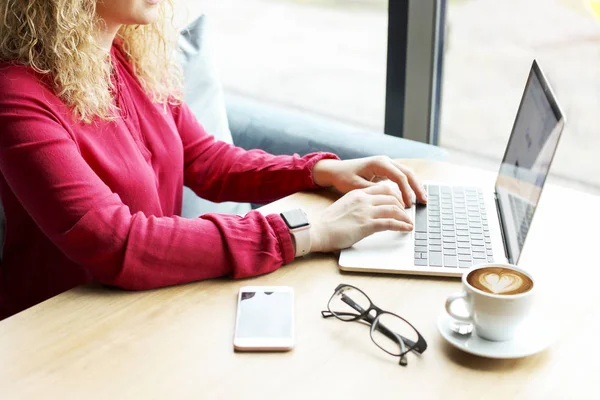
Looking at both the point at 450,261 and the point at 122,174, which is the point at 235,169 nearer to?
the point at 122,174

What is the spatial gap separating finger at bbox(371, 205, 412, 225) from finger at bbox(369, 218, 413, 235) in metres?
0.01

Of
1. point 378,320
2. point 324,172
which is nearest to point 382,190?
point 324,172

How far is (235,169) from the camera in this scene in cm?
141

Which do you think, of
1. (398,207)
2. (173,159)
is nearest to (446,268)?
(398,207)

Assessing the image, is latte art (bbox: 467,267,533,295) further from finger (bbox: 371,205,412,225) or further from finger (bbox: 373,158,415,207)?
finger (bbox: 373,158,415,207)

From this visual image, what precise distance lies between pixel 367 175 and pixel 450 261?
29 cm

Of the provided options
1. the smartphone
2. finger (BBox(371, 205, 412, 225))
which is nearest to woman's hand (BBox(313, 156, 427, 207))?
finger (BBox(371, 205, 412, 225))

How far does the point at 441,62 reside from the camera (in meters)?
1.79

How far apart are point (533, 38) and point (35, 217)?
2.61 meters

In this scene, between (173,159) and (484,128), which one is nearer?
(173,159)

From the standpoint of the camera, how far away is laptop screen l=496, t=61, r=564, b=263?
3.23 ft

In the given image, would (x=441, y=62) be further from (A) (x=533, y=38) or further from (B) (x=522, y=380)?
(A) (x=533, y=38)

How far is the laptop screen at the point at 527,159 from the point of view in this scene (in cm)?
Answer: 99

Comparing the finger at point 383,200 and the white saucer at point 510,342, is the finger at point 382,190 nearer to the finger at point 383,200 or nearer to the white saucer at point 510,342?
the finger at point 383,200
